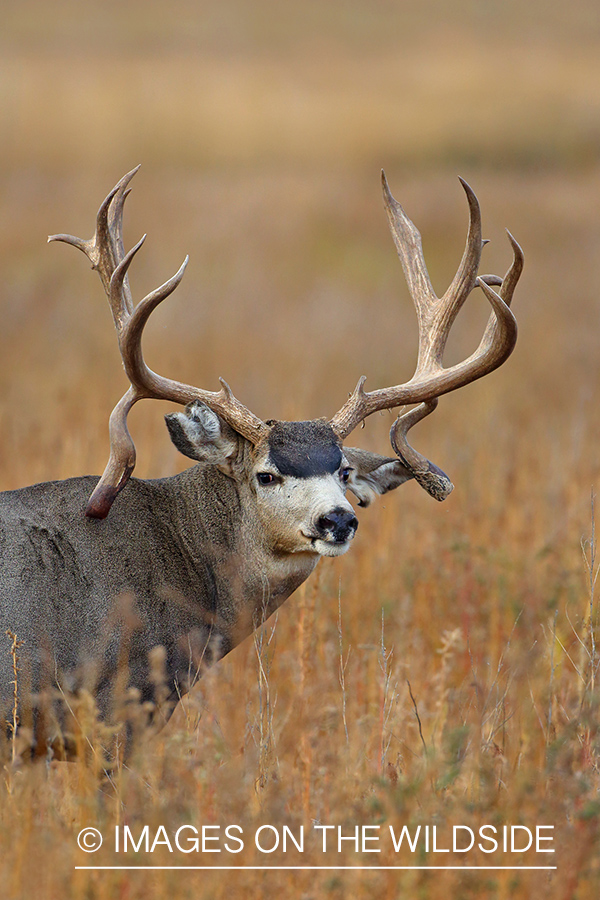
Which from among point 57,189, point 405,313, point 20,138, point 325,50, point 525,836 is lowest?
point 525,836

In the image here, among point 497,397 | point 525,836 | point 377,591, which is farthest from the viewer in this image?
point 497,397

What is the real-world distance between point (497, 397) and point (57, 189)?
11764mm

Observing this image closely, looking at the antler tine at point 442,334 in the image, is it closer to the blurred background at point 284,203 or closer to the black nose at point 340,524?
the black nose at point 340,524

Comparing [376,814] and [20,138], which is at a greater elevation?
[20,138]

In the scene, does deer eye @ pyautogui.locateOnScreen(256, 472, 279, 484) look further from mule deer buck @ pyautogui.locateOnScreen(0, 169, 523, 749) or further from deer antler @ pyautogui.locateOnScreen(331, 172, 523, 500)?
deer antler @ pyautogui.locateOnScreen(331, 172, 523, 500)

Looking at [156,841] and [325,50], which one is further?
[325,50]

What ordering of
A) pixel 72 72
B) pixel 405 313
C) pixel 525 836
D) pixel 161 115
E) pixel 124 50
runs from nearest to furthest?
pixel 525 836 < pixel 405 313 < pixel 161 115 < pixel 72 72 < pixel 124 50

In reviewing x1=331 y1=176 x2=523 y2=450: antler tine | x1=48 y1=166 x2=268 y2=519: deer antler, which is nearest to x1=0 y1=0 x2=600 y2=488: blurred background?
x1=331 y1=176 x2=523 y2=450: antler tine

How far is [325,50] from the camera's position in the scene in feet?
124

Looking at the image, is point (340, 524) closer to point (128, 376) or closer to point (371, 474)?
point (371, 474)

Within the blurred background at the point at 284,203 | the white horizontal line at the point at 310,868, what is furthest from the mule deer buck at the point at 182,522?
the blurred background at the point at 284,203

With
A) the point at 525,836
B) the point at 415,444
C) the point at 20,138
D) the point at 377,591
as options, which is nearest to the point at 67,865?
the point at 525,836

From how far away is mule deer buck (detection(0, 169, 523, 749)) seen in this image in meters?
4.76

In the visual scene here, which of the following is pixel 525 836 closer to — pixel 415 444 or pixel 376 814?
pixel 376 814
